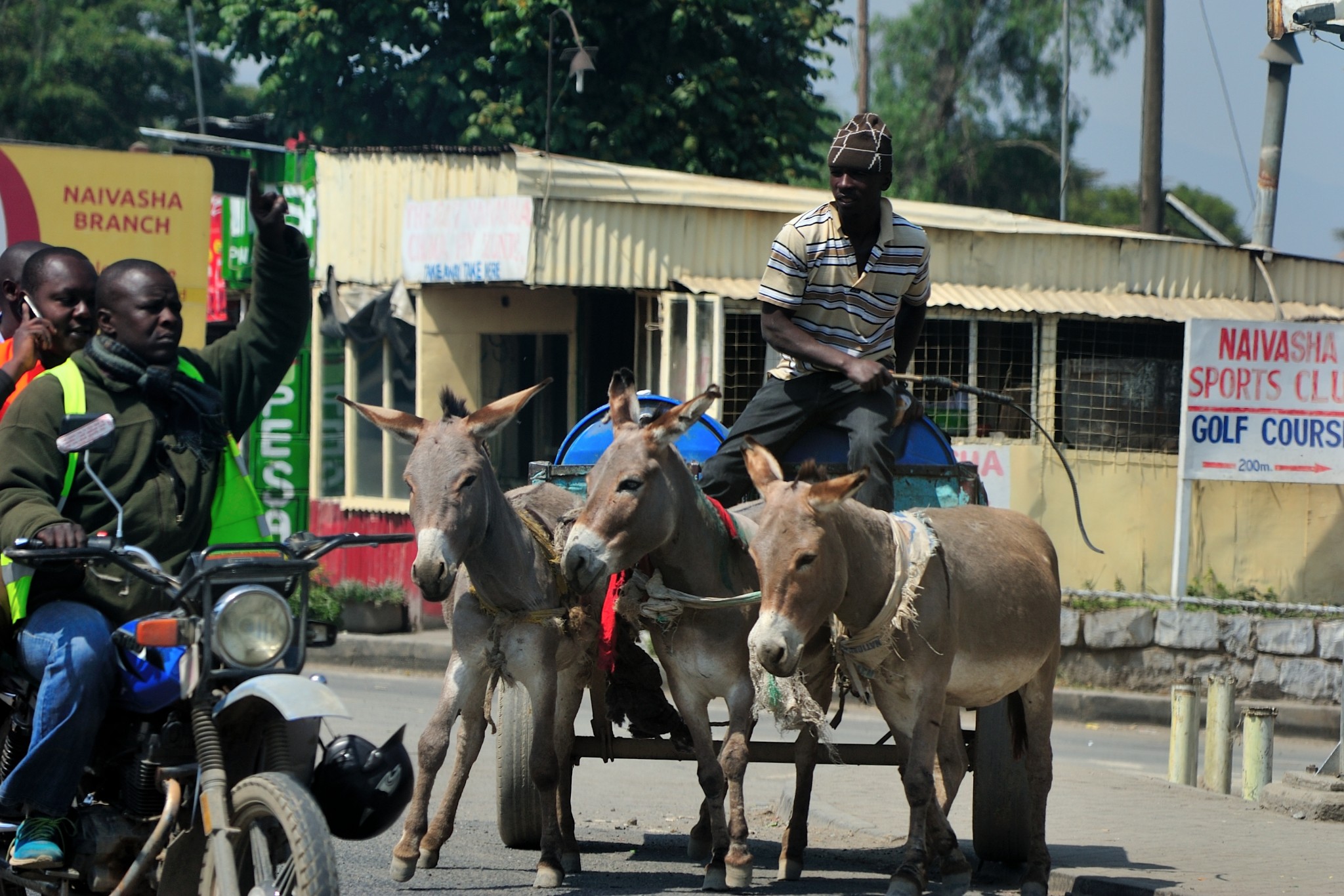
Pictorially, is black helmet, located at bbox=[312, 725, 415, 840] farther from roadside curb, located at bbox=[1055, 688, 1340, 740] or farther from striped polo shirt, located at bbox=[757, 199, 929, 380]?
roadside curb, located at bbox=[1055, 688, 1340, 740]

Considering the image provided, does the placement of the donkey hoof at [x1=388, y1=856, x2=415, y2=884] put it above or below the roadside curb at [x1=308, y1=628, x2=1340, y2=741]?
above

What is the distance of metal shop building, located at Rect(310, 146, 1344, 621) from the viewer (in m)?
16.2

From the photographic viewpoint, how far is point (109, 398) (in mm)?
5184

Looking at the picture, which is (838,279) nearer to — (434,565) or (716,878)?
(434,565)

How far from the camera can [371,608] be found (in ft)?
57.7

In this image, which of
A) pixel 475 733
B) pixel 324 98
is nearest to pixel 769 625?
pixel 475 733

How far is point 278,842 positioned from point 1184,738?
23.7ft

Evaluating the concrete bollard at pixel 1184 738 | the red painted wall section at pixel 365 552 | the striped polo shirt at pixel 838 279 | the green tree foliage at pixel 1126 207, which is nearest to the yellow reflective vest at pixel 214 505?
the striped polo shirt at pixel 838 279

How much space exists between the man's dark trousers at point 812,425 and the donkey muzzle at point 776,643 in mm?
1353

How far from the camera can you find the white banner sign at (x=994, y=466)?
1612cm

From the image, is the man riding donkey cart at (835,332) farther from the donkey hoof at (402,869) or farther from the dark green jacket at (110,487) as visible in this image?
the dark green jacket at (110,487)

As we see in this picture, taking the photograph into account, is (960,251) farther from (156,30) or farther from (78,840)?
(156,30)

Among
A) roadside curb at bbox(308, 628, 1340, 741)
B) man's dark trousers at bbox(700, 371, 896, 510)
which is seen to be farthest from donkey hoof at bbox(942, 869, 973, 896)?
roadside curb at bbox(308, 628, 1340, 741)

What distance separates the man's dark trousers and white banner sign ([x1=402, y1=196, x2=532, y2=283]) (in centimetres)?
913
